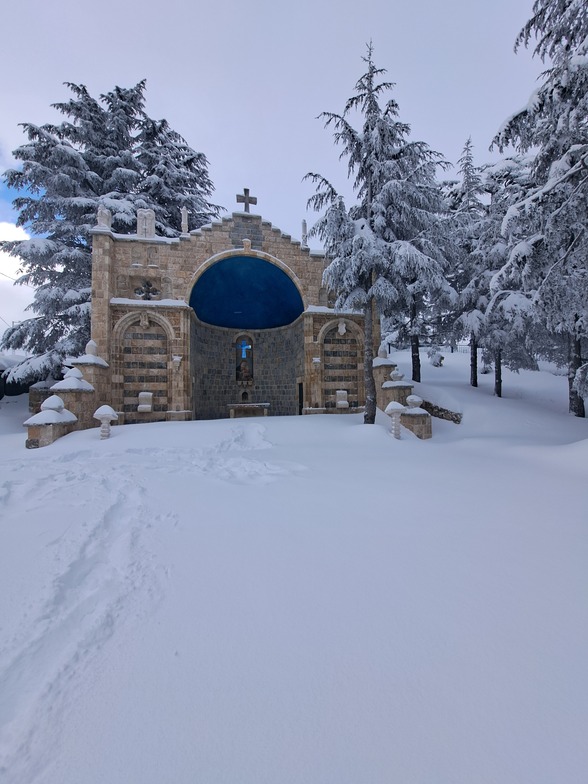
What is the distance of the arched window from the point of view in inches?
773

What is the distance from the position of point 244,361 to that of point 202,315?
10.9 feet

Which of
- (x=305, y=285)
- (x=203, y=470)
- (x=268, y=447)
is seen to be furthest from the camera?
(x=305, y=285)

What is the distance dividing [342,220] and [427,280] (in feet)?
11.6

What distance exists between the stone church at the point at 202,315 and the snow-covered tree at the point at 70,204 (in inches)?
90.4

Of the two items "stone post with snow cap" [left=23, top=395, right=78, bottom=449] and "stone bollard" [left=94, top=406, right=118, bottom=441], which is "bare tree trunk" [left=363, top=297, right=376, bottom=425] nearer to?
"stone bollard" [left=94, top=406, right=118, bottom=441]

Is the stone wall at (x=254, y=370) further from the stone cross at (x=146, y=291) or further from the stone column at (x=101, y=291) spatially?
the stone column at (x=101, y=291)

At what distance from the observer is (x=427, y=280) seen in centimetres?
1275

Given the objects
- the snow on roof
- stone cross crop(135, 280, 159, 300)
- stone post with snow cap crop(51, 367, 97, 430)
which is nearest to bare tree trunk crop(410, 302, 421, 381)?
the snow on roof

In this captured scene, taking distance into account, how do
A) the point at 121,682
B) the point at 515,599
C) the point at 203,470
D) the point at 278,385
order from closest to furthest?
the point at 121,682 → the point at 515,599 → the point at 203,470 → the point at 278,385

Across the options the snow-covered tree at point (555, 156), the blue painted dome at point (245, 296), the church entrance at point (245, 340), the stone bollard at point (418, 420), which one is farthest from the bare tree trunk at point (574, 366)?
the blue painted dome at point (245, 296)

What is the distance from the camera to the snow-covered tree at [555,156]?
7602mm

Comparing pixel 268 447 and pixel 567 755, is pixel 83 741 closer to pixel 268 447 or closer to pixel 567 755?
pixel 567 755

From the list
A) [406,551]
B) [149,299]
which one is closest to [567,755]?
[406,551]

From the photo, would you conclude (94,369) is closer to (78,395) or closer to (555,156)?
(78,395)
